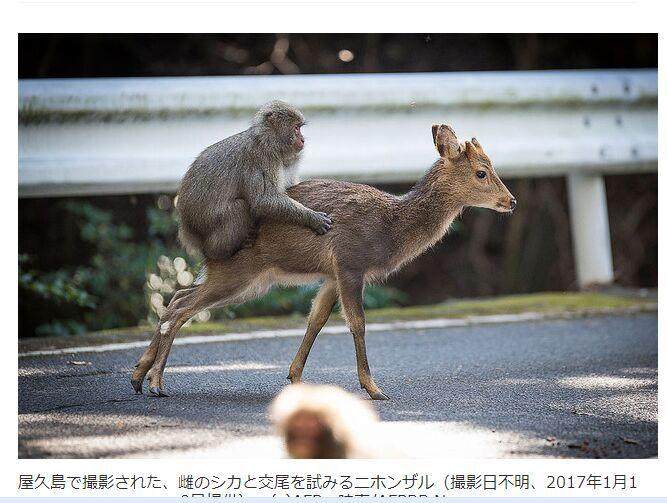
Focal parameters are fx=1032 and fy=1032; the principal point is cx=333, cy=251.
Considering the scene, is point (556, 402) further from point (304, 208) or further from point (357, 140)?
point (357, 140)

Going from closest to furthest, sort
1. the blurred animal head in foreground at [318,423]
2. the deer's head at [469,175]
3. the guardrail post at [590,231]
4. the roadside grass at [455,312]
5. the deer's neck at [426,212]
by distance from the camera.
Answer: the blurred animal head in foreground at [318,423], the deer's neck at [426,212], the deer's head at [469,175], the roadside grass at [455,312], the guardrail post at [590,231]

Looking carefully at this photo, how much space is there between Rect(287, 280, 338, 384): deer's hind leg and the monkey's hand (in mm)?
298

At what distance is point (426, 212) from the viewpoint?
5.54 meters

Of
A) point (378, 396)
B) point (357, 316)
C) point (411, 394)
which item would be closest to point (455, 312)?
point (357, 316)

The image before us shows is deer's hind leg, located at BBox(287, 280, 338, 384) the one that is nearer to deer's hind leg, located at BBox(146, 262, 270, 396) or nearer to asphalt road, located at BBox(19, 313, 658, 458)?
asphalt road, located at BBox(19, 313, 658, 458)

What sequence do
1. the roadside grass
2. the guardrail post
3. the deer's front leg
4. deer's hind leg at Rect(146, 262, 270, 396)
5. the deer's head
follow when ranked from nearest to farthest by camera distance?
the deer's front leg < deer's hind leg at Rect(146, 262, 270, 396) < the deer's head < the roadside grass < the guardrail post

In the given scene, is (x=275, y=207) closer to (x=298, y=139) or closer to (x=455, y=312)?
(x=298, y=139)

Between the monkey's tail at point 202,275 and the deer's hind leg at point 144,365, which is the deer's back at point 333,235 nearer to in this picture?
the monkey's tail at point 202,275

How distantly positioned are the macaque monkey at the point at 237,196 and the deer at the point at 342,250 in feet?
0.23

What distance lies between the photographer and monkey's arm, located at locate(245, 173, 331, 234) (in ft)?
16.8

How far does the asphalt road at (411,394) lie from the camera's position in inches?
159

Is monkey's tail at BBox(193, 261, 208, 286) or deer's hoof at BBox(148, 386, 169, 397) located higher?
monkey's tail at BBox(193, 261, 208, 286)

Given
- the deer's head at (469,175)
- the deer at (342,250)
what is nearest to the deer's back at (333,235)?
the deer at (342,250)

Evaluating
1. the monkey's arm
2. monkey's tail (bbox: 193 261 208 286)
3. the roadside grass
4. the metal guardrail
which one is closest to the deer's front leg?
the monkey's arm
